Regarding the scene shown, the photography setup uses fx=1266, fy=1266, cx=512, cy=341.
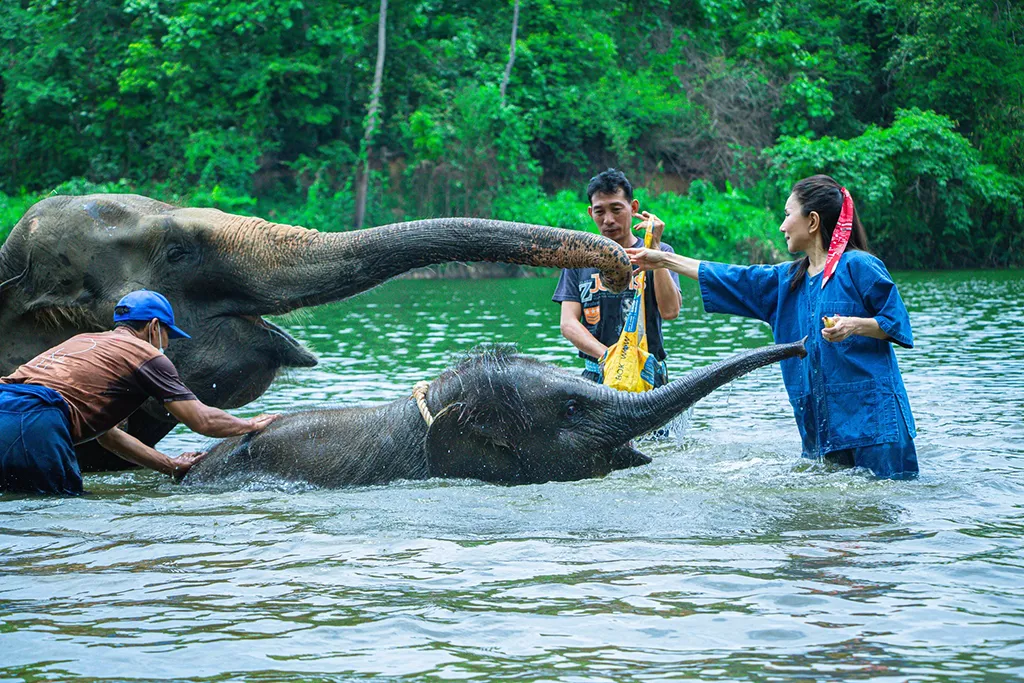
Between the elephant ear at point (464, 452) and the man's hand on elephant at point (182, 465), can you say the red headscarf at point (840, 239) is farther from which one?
the man's hand on elephant at point (182, 465)

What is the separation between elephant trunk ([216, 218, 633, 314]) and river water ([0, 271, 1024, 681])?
3.36ft

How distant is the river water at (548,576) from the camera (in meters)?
3.75

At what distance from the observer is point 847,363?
6074mm

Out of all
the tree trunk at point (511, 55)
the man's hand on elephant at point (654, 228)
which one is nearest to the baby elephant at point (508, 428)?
the man's hand on elephant at point (654, 228)

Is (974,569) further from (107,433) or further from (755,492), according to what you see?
(107,433)

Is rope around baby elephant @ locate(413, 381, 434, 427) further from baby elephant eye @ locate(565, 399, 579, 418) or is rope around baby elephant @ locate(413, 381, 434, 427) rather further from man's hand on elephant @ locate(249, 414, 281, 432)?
man's hand on elephant @ locate(249, 414, 281, 432)

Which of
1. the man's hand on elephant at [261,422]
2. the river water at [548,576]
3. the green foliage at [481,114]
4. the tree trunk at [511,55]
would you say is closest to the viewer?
the river water at [548,576]

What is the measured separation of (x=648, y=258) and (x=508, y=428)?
1154 mm

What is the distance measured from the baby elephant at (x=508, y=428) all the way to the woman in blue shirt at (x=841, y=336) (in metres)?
0.29

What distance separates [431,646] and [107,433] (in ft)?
11.4

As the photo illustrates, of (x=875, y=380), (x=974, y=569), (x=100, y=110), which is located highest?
(x=100, y=110)

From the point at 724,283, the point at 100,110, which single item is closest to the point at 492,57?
the point at 100,110

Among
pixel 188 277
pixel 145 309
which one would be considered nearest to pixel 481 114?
pixel 188 277

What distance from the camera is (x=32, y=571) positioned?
4.90 metres
